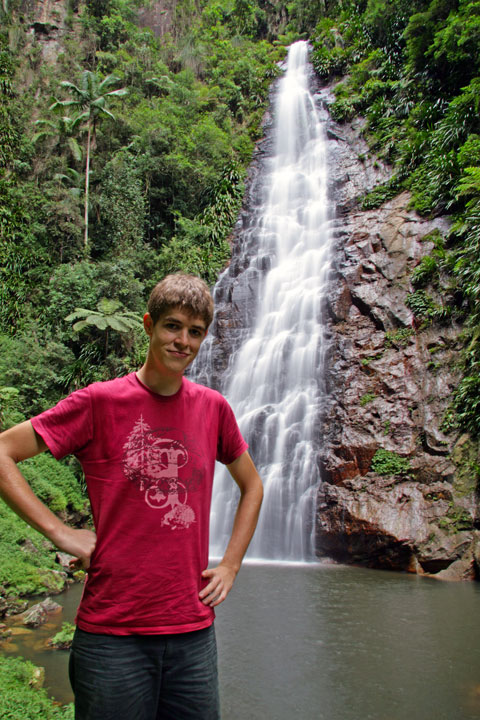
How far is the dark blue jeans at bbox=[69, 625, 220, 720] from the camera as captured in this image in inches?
59.5

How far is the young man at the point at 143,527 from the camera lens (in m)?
1.54

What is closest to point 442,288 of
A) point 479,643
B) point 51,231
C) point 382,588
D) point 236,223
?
point 382,588

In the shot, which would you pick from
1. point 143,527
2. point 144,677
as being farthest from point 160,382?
point 144,677

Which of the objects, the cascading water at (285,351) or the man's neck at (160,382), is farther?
the cascading water at (285,351)

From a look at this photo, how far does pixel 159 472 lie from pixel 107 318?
13.6 m

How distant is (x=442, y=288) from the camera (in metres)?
12.6

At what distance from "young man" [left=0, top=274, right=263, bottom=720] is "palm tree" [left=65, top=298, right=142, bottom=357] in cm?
1307

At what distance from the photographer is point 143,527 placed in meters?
1.65

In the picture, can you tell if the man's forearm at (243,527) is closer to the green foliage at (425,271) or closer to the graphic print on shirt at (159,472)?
the graphic print on shirt at (159,472)

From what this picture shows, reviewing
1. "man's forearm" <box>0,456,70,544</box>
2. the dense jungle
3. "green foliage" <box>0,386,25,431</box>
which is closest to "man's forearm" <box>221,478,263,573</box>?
"man's forearm" <box>0,456,70,544</box>

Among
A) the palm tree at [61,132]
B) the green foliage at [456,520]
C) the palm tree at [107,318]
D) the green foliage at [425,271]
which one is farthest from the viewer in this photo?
the palm tree at [61,132]

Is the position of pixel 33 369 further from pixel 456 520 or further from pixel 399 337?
pixel 456 520

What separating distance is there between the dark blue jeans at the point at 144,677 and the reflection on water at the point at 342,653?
8.99 ft

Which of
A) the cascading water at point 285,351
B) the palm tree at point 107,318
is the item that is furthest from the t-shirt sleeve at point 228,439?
the palm tree at point 107,318
